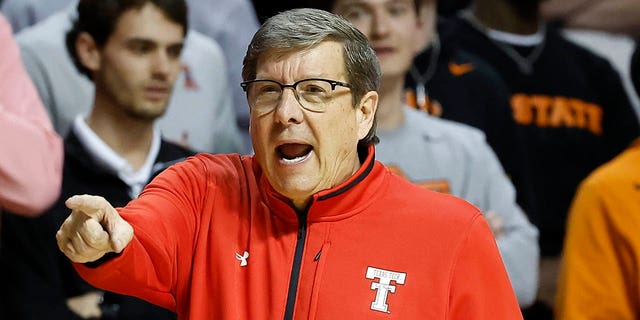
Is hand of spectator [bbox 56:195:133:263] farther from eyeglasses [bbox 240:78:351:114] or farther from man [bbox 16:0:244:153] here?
man [bbox 16:0:244:153]

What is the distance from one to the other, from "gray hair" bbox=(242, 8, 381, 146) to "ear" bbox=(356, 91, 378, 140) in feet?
0.05

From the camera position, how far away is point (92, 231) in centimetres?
183

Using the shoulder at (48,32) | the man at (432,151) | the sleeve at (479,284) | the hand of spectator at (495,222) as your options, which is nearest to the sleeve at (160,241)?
the sleeve at (479,284)

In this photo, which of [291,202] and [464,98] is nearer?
[291,202]

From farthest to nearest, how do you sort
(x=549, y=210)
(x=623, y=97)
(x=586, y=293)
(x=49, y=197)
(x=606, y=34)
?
(x=606, y=34) < (x=623, y=97) < (x=549, y=210) < (x=586, y=293) < (x=49, y=197)

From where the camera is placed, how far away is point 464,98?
3924 millimetres

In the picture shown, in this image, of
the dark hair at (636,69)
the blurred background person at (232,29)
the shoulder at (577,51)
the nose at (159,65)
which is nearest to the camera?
the nose at (159,65)

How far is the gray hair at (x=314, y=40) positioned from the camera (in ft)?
6.89

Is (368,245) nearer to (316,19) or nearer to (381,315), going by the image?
(381,315)

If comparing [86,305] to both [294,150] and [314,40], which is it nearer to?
[294,150]

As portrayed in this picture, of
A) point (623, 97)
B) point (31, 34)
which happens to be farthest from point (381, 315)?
point (623, 97)

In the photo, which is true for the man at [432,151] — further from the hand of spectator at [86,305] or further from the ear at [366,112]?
the ear at [366,112]

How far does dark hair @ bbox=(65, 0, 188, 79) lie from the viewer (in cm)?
319

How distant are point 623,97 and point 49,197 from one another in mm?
2401
